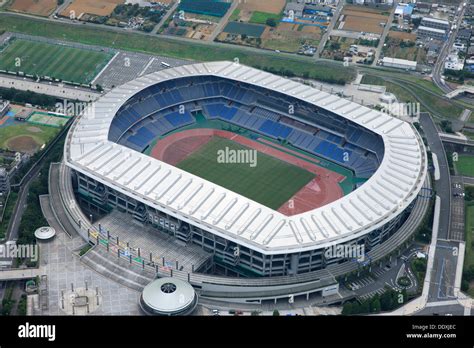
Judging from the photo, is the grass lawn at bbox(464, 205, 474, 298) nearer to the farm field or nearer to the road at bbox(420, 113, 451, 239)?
the road at bbox(420, 113, 451, 239)

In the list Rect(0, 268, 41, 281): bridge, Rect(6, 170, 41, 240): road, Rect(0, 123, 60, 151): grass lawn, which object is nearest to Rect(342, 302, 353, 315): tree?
Rect(0, 268, 41, 281): bridge

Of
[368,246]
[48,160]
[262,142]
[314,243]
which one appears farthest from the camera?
[262,142]

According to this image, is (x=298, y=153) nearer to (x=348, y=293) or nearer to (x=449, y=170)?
(x=449, y=170)

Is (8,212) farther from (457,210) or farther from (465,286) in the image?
(457,210)

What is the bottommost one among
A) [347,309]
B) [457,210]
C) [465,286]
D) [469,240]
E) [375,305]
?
[347,309]

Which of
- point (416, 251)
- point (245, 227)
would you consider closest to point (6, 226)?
point (245, 227)

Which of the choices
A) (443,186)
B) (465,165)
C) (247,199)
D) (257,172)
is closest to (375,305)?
(247,199)
